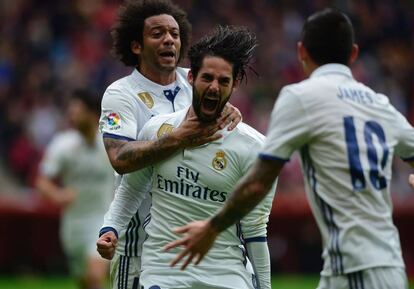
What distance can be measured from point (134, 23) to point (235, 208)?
8.03 ft

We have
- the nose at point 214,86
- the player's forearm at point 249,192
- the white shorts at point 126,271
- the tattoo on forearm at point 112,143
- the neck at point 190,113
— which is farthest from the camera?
the white shorts at point 126,271

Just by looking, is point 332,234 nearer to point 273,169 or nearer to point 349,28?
point 273,169

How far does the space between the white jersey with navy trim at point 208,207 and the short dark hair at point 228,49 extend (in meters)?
0.37

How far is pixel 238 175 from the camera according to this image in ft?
20.9

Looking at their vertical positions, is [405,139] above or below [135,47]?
below

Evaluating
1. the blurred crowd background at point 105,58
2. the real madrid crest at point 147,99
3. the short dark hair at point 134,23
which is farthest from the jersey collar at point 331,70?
the blurred crowd background at point 105,58

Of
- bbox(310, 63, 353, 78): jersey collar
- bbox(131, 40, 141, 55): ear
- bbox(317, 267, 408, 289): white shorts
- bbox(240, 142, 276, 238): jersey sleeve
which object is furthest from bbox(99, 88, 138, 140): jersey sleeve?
bbox(317, 267, 408, 289): white shorts

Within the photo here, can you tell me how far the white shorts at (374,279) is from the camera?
208 inches

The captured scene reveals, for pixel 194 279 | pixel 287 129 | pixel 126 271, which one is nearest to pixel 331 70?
pixel 287 129

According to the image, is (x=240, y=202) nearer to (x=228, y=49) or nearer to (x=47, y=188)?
(x=228, y=49)

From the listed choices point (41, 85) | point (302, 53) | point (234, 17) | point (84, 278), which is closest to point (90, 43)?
point (41, 85)

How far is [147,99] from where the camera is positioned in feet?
23.5

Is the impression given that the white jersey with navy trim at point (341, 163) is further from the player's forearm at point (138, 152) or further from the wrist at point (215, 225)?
the player's forearm at point (138, 152)


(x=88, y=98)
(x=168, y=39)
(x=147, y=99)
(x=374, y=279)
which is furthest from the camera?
(x=88, y=98)
